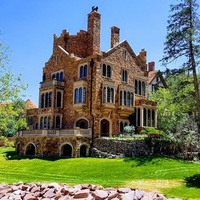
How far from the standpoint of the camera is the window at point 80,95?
3434 cm

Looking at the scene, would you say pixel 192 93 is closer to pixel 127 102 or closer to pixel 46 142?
pixel 127 102

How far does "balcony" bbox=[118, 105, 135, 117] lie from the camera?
35.2 metres

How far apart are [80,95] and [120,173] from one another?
46.9 ft

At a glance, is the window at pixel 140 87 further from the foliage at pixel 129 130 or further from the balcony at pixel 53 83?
the balcony at pixel 53 83

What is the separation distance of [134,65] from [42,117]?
1337 cm

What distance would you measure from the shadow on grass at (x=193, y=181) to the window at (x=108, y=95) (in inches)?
619

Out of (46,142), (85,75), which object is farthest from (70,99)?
(46,142)

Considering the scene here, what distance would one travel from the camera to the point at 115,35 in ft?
130

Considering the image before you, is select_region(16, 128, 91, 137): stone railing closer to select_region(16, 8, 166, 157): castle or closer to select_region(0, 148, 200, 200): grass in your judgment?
select_region(16, 8, 166, 157): castle

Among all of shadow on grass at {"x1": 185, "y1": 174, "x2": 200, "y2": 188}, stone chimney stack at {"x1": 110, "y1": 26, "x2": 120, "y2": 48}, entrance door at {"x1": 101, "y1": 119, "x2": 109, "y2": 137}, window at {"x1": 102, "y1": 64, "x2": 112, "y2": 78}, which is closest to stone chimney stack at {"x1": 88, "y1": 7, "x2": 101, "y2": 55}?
stone chimney stack at {"x1": 110, "y1": 26, "x2": 120, "y2": 48}

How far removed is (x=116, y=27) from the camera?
130ft

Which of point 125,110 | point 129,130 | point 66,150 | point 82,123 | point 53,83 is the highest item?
point 53,83

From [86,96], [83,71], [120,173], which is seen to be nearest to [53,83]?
[83,71]

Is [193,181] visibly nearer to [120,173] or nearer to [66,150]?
[120,173]
